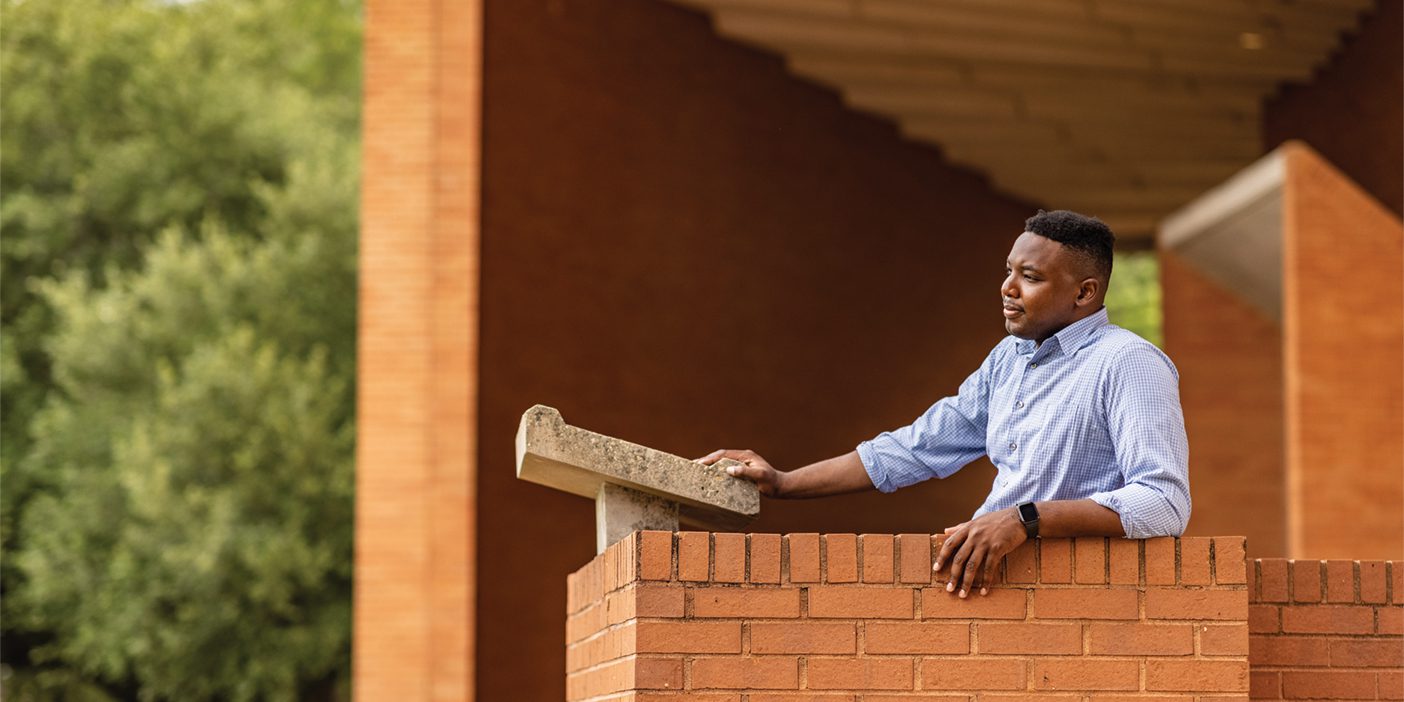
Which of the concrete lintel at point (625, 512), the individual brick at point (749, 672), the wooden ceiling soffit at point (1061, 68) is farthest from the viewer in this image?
the wooden ceiling soffit at point (1061, 68)

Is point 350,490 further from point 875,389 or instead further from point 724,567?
point 724,567

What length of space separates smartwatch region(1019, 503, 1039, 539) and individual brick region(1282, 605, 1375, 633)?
930 mm

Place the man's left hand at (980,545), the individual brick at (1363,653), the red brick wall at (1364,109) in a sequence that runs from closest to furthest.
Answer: the man's left hand at (980,545) → the individual brick at (1363,653) → the red brick wall at (1364,109)

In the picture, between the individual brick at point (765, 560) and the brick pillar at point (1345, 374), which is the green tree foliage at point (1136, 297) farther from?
the individual brick at point (765, 560)

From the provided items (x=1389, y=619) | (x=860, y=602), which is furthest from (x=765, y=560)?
(x=1389, y=619)

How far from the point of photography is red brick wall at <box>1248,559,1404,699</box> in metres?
3.93

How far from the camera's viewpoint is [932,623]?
3.42 m

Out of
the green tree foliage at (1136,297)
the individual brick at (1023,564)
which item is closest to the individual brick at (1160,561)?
the individual brick at (1023,564)

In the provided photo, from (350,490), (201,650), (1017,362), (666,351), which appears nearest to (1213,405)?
(666,351)

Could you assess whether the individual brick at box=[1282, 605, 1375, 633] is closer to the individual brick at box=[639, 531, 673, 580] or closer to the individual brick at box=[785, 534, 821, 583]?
the individual brick at box=[785, 534, 821, 583]

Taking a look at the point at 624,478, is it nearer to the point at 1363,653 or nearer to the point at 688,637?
the point at 688,637

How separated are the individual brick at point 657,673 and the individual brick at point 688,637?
0.02 m

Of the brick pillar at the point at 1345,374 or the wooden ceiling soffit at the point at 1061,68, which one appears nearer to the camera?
the brick pillar at the point at 1345,374

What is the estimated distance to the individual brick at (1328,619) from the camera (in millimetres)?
3930
